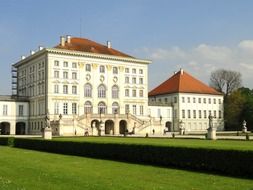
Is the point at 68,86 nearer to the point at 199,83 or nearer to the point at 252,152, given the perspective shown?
the point at 199,83

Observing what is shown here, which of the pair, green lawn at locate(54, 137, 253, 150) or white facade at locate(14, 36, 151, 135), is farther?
white facade at locate(14, 36, 151, 135)

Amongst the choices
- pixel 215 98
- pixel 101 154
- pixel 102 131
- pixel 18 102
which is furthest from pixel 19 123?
pixel 101 154

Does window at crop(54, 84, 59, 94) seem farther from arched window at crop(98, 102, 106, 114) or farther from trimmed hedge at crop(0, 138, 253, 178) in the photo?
trimmed hedge at crop(0, 138, 253, 178)

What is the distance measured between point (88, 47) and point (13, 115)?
16.7m

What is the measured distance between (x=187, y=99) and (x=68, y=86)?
26322 millimetres

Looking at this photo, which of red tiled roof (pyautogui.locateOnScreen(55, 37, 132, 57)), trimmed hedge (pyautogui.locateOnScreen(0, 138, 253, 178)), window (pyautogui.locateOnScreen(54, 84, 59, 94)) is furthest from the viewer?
red tiled roof (pyautogui.locateOnScreen(55, 37, 132, 57))

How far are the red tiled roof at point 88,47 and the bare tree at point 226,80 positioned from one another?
24610mm

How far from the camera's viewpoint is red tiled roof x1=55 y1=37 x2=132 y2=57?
7150 cm

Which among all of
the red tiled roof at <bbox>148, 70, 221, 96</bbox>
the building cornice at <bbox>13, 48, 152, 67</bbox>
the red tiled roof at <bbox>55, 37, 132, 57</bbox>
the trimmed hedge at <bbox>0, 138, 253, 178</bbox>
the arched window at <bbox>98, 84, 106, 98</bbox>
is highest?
the red tiled roof at <bbox>55, 37, 132, 57</bbox>

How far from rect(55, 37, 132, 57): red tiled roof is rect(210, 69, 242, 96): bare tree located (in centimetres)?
2461

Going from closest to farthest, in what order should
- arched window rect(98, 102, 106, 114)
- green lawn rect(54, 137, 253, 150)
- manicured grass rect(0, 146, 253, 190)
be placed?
1. manicured grass rect(0, 146, 253, 190)
2. green lawn rect(54, 137, 253, 150)
3. arched window rect(98, 102, 106, 114)

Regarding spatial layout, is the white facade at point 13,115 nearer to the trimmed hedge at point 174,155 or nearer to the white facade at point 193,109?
the white facade at point 193,109

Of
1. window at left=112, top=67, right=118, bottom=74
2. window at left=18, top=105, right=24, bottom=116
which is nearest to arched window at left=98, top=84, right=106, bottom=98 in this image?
window at left=112, top=67, right=118, bottom=74

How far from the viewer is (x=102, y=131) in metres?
65.9
